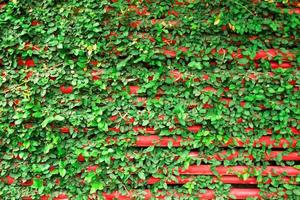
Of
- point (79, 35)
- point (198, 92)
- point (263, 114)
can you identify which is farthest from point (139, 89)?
point (263, 114)

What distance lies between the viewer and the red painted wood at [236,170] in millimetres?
2432

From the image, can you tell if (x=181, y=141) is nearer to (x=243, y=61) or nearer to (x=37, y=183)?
(x=243, y=61)

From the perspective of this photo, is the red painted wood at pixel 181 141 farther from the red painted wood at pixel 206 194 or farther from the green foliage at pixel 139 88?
the red painted wood at pixel 206 194

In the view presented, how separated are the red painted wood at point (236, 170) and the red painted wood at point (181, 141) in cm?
17

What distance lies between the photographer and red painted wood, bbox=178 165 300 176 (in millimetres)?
2432

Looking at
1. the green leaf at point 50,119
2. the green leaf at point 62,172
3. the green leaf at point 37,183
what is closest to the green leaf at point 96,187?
the green leaf at point 62,172

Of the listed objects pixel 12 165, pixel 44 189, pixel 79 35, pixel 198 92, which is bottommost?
pixel 44 189

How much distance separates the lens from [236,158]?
245 cm

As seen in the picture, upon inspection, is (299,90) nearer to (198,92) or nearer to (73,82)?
(198,92)

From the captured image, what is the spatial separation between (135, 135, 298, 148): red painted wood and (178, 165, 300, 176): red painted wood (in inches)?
6.8

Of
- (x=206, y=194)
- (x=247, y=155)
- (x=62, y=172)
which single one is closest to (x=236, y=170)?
Answer: (x=247, y=155)

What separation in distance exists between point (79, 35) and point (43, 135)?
0.80m

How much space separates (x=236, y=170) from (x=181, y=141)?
463 millimetres

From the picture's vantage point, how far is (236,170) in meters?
2.45
